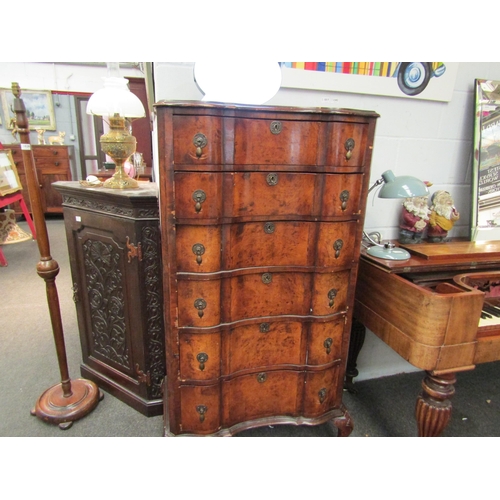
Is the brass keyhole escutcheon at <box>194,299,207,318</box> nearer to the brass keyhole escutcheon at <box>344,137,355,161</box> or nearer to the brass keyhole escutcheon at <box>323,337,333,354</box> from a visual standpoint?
the brass keyhole escutcheon at <box>323,337,333,354</box>

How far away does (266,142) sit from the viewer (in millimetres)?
1021

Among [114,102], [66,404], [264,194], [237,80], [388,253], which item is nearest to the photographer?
[264,194]

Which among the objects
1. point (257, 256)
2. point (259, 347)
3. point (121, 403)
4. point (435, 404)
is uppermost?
point (257, 256)

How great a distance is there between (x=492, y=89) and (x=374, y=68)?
64 cm

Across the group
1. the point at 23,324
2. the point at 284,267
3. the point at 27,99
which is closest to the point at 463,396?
the point at 284,267

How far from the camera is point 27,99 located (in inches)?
215

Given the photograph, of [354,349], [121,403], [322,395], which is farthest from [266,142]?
[121,403]

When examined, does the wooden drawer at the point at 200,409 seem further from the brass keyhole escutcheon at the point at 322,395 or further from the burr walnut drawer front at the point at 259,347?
the brass keyhole escutcheon at the point at 322,395

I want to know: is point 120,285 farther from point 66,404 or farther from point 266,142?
point 266,142

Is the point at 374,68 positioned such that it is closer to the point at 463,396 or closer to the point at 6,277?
the point at 463,396

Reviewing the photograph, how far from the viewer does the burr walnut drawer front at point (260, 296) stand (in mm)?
1106

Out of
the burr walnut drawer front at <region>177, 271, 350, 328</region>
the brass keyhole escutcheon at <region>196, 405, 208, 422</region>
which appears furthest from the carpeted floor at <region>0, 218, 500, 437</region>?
the burr walnut drawer front at <region>177, 271, 350, 328</region>

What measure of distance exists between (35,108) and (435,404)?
22.0 ft

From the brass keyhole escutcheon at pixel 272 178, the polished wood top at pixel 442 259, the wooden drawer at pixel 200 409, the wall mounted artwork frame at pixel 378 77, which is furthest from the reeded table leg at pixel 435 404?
the wall mounted artwork frame at pixel 378 77
